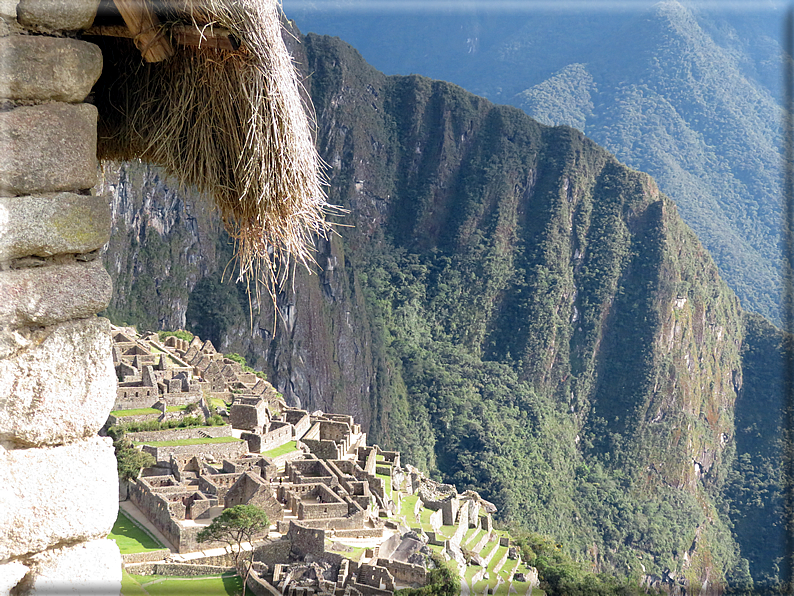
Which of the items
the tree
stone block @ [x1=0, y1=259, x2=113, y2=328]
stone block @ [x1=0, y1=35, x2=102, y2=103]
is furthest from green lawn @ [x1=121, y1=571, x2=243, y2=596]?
stone block @ [x1=0, y1=35, x2=102, y2=103]

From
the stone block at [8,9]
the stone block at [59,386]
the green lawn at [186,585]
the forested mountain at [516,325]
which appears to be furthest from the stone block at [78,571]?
the forested mountain at [516,325]

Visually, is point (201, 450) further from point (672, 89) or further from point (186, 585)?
point (672, 89)

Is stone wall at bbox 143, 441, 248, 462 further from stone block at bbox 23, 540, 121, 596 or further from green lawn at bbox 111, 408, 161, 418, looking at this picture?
stone block at bbox 23, 540, 121, 596

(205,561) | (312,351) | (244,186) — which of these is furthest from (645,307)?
(244,186)

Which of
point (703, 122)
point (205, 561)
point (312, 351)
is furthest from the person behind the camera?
point (703, 122)

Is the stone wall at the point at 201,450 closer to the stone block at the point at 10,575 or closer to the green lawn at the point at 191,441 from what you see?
the green lawn at the point at 191,441

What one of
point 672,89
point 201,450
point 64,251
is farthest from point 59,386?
point 672,89

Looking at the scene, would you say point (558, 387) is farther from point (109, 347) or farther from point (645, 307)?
point (109, 347)
